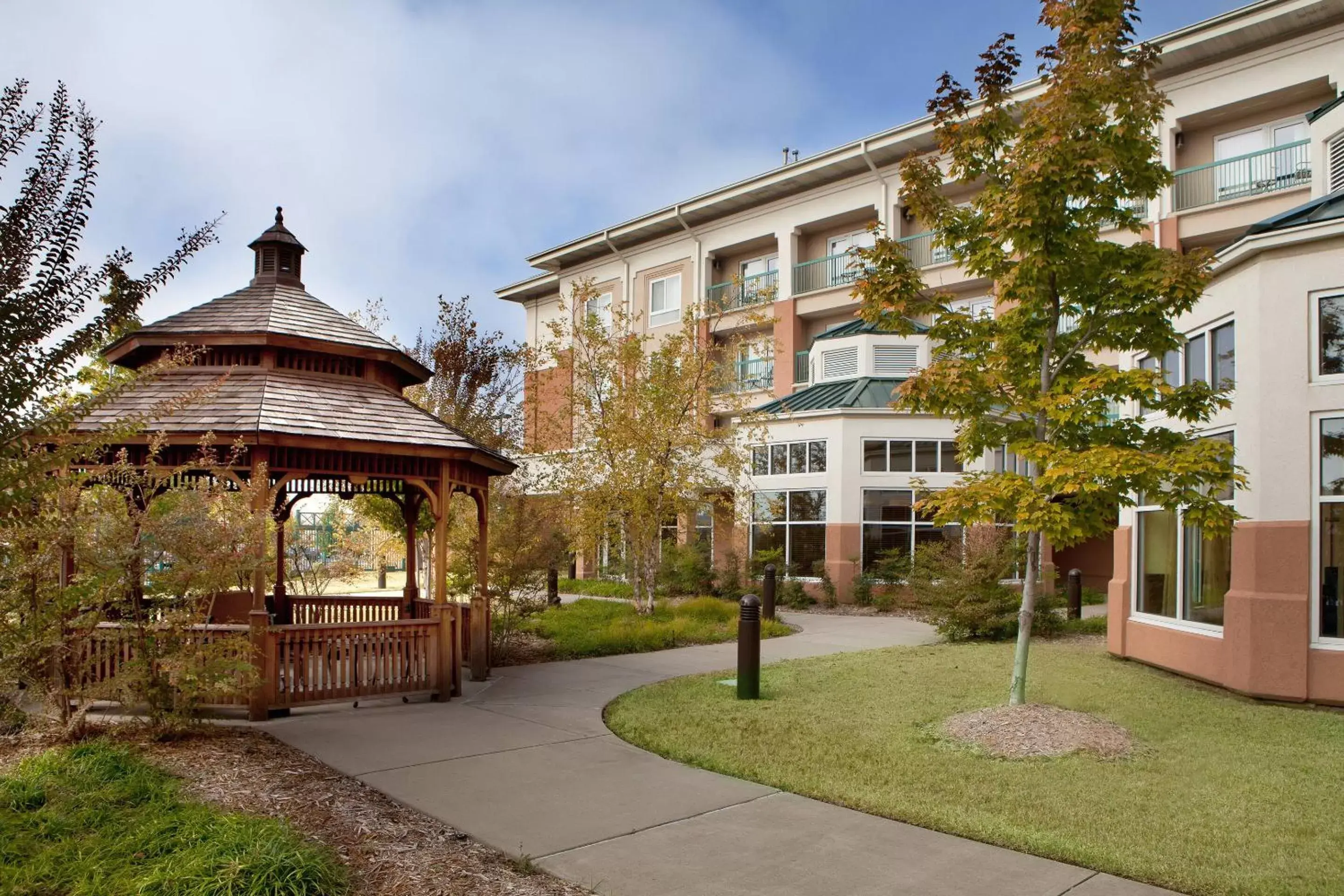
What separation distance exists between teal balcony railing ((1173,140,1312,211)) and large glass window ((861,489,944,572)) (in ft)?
31.1

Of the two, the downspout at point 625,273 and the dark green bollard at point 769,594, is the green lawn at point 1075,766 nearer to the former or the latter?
the dark green bollard at point 769,594

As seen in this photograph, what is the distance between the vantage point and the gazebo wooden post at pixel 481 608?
11945 millimetres

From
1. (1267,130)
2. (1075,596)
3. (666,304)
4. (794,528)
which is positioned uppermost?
(1267,130)

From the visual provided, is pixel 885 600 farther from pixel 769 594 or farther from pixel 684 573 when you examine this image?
pixel 684 573

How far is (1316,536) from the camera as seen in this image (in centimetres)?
945

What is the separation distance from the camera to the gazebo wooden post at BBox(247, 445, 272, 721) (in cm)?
848

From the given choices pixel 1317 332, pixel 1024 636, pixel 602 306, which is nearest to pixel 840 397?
pixel 602 306

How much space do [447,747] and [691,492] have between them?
12.3 m

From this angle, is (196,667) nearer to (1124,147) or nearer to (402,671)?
(402,671)

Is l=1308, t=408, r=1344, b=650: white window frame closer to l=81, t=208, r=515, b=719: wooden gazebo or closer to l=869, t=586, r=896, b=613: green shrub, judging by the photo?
l=81, t=208, r=515, b=719: wooden gazebo

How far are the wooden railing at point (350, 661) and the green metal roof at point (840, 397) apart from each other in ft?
44.1

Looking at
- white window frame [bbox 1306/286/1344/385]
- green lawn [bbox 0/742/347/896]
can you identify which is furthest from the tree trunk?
green lawn [bbox 0/742/347/896]

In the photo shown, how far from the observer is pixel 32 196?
4805mm

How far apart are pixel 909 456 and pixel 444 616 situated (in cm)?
1479
